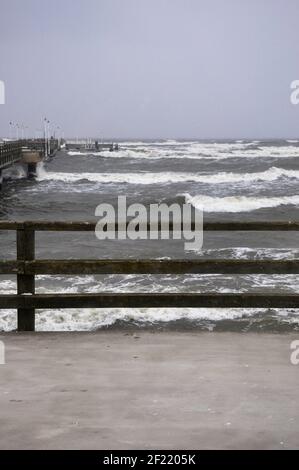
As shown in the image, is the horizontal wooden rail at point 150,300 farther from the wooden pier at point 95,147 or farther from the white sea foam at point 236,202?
the wooden pier at point 95,147

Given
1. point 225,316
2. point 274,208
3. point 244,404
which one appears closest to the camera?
point 244,404

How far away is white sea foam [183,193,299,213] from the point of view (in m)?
32.1

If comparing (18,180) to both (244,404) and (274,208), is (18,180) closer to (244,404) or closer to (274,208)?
(274,208)

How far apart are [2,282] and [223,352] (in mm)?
7269

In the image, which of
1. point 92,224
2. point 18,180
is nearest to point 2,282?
point 92,224

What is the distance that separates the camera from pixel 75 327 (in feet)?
28.1

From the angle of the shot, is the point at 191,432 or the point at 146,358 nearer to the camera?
the point at 191,432

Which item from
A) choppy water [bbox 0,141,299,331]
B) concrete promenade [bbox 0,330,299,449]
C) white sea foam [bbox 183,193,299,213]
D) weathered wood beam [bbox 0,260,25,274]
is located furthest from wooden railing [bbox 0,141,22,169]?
concrete promenade [bbox 0,330,299,449]

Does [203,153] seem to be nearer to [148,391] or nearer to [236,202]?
[236,202]

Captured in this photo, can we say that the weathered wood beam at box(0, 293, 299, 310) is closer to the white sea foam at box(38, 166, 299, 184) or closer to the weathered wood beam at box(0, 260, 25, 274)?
the weathered wood beam at box(0, 260, 25, 274)

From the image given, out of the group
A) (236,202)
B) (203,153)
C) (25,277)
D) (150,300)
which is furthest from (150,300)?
(203,153)

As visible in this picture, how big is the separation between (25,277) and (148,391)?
1887mm

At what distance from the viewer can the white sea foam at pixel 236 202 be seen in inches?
1265

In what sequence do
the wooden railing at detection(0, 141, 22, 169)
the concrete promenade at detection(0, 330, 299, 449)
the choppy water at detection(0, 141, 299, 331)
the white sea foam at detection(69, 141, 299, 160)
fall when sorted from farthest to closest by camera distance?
the white sea foam at detection(69, 141, 299, 160) < the wooden railing at detection(0, 141, 22, 169) < the choppy water at detection(0, 141, 299, 331) < the concrete promenade at detection(0, 330, 299, 449)
